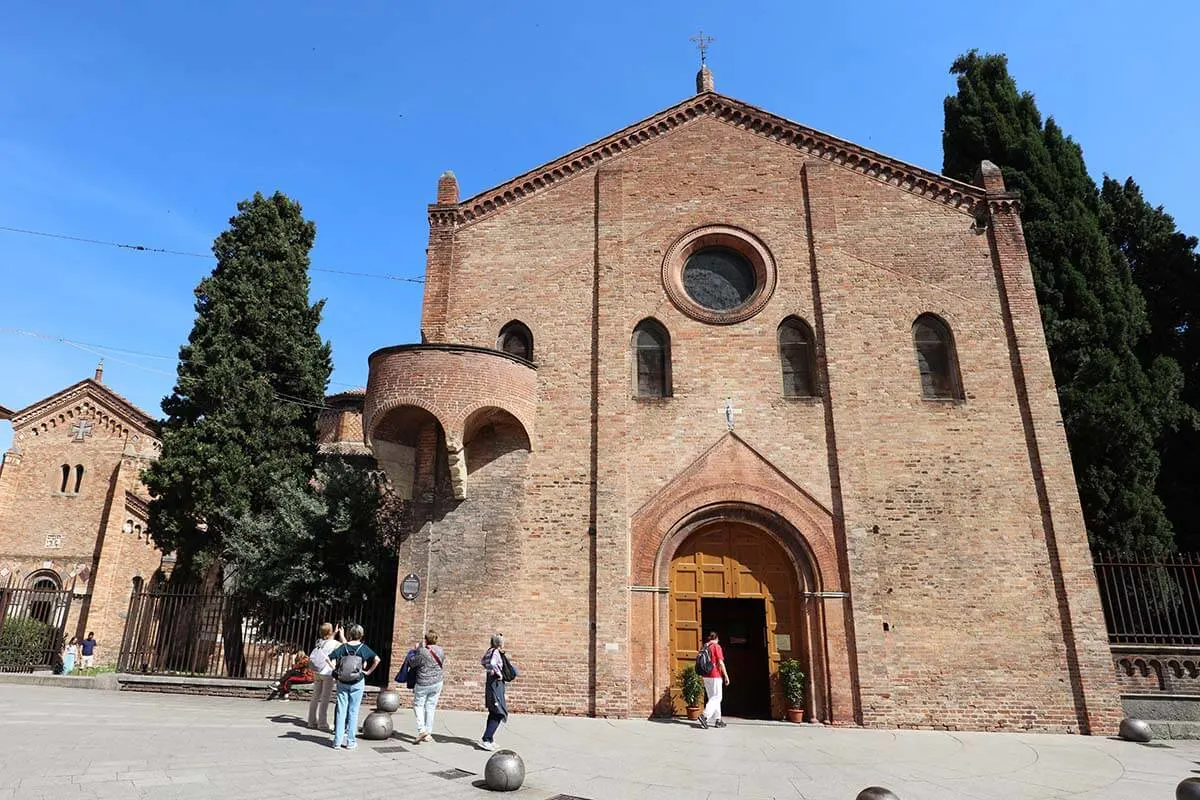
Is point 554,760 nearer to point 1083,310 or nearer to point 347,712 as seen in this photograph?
point 347,712

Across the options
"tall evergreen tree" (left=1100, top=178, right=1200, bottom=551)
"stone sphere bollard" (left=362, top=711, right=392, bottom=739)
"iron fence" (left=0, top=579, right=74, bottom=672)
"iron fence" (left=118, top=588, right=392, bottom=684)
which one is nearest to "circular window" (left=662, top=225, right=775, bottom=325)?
"iron fence" (left=118, top=588, right=392, bottom=684)

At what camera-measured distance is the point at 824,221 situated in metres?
13.9

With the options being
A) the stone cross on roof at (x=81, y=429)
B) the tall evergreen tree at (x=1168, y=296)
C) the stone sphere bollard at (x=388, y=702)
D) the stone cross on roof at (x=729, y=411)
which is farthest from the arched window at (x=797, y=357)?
the stone cross on roof at (x=81, y=429)

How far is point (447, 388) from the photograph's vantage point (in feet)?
38.4

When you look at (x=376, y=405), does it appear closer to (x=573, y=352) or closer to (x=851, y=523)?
(x=573, y=352)

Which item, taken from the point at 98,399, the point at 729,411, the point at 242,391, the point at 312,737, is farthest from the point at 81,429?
the point at 729,411

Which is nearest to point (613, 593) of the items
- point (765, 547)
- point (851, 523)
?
point (765, 547)

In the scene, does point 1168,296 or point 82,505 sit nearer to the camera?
point 1168,296

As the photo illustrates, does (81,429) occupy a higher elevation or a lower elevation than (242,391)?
higher

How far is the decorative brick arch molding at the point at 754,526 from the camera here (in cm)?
1126

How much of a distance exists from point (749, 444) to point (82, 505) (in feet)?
76.9

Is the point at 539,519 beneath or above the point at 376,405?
beneath

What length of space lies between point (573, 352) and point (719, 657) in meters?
6.11

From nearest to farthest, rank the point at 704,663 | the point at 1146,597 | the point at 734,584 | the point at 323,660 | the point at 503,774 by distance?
the point at 503,774 → the point at 323,660 → the point at 704,663 → the point at 1146,597 → the point at 734,584
